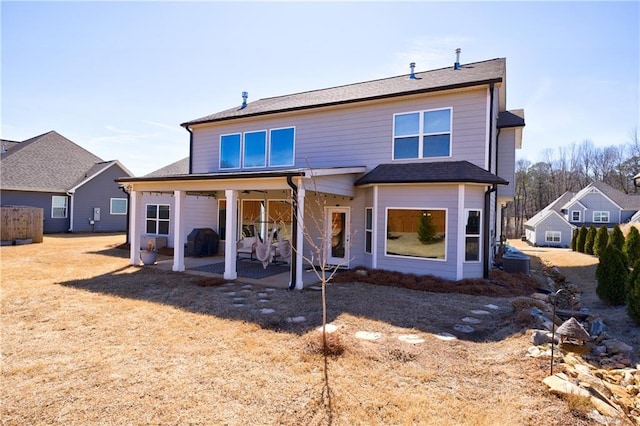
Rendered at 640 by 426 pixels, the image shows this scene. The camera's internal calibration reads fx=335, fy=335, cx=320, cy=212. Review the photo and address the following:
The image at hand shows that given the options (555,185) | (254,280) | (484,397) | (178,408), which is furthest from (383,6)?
(555,185)

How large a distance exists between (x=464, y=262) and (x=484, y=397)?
239 inches

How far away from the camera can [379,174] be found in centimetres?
987

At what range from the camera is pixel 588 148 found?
1829 inches

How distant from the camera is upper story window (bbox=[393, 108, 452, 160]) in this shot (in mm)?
9695

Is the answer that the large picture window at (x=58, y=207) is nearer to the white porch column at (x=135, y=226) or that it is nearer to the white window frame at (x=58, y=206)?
the white window frame at (x=58, y=206)

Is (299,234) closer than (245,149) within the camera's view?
Yes

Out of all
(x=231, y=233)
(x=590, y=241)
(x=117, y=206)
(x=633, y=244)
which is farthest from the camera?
(x=117, y=206)

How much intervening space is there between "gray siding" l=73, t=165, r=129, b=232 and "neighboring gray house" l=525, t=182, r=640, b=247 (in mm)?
35091

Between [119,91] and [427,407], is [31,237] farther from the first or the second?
[427,407]

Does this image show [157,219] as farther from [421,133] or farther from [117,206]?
[421,133]

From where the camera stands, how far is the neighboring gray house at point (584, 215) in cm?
3009

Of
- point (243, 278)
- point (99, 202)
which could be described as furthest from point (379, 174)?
point (99, 202)

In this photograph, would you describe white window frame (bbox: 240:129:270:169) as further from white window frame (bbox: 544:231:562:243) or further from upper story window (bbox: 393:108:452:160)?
white window frame (bbox: 544:231:562:243)

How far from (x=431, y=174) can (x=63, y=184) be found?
23222 mm
